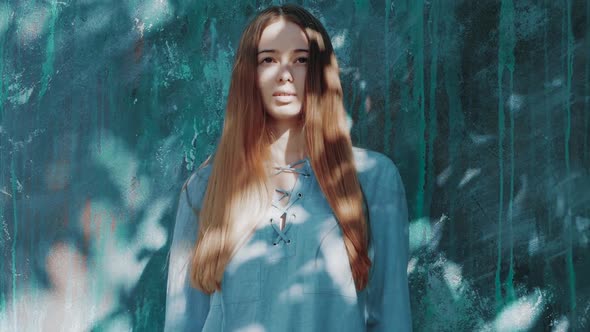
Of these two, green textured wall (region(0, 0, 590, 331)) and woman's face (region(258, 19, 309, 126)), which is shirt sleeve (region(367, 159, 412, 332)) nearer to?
woman's face (region(258, 19, 309, 126))

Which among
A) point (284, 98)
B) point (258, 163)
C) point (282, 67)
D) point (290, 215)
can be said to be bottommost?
point (290, 215)

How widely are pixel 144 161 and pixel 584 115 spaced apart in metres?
1.91

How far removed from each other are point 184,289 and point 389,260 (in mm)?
758

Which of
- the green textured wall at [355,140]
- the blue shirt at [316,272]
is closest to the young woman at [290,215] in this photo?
the blue shirt at [316,272]

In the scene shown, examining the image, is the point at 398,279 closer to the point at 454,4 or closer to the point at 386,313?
the point at 386,313

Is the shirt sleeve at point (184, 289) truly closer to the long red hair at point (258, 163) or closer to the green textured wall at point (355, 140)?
the long red hair at point (258, 163)

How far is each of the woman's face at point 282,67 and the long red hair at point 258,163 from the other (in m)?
0.02

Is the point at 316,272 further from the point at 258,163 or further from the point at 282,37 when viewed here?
the point at 282,37

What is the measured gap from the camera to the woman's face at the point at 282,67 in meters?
2.62

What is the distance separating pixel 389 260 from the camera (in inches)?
102

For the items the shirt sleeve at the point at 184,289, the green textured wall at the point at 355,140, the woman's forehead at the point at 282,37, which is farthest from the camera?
the green textured wall at the point at 355,140

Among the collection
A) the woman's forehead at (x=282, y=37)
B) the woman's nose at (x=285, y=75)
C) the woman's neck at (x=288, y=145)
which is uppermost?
the woman's forehead at (x=282, y=37)

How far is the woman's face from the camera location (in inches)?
103

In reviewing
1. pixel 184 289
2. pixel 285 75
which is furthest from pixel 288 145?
pixel 184 289
